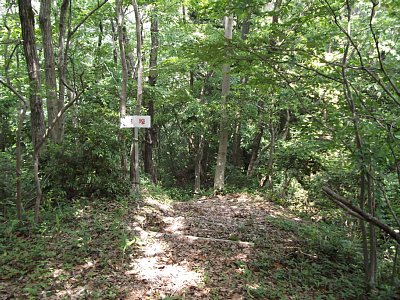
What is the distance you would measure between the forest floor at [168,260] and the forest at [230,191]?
0.03m

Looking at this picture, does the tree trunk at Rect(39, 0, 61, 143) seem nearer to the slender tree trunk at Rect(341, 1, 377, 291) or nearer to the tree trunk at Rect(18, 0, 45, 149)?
the tree trunk at Rect(18, 0, 45, 149)

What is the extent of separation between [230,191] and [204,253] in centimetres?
638

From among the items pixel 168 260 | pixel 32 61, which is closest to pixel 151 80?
pixel 32 61

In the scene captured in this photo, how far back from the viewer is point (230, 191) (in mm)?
11242

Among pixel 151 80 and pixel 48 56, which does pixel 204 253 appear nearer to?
pixel 48 56

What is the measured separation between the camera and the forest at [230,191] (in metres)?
3.85

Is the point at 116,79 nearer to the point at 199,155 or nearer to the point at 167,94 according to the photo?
the point at 167,94

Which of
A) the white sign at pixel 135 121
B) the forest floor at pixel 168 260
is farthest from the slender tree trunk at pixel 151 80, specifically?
the forest floor at pixel 168 260

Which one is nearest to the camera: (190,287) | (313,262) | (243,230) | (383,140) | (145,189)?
(383,140)

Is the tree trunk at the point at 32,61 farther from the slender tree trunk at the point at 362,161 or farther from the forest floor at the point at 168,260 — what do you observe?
the slender tree trunk at the point at 362,161

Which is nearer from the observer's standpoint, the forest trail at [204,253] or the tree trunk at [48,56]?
the forest trail at [204,253]

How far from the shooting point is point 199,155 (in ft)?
47.3

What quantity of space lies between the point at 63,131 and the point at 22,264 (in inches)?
153

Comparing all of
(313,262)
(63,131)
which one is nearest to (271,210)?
(313,262)
